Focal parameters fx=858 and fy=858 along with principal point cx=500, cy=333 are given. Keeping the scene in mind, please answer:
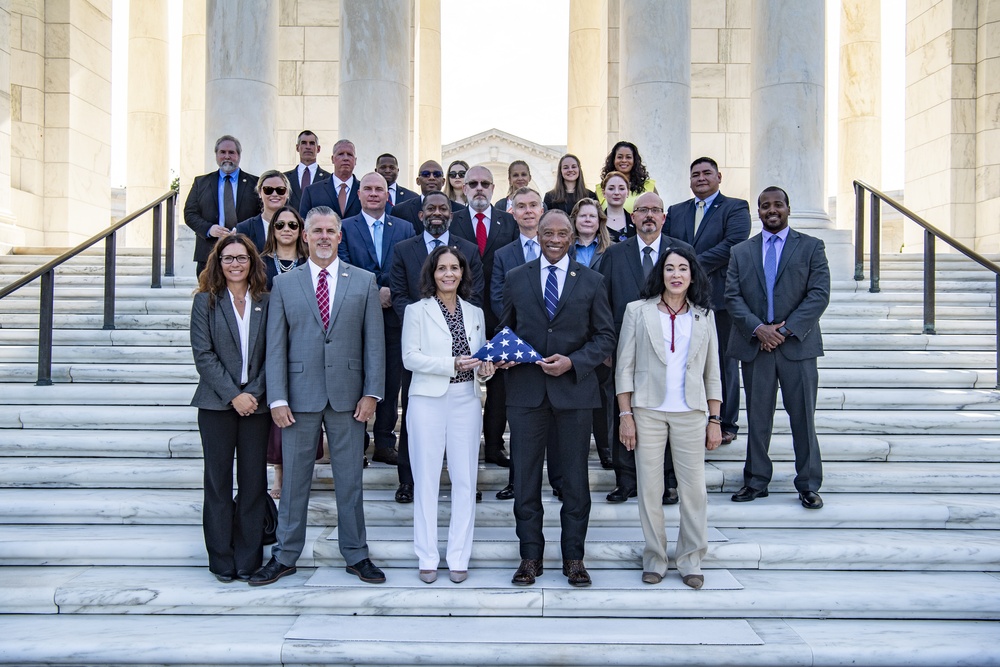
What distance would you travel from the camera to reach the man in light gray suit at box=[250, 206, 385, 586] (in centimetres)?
580

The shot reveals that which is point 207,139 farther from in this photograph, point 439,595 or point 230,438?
point 439,595

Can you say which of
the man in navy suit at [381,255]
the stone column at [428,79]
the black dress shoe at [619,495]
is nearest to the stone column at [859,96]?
the stone column at [428,79]

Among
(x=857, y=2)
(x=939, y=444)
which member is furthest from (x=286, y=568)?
(x=857, y=2)

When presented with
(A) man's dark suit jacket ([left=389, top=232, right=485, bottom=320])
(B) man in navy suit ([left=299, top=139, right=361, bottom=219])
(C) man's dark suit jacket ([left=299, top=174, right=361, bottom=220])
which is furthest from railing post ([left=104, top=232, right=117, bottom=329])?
(A) man's dark suit jacket ([left=389, top=232, right=485, bottom=320])

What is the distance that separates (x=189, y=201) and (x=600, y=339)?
17.3ft

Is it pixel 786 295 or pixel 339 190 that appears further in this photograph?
pixel 339 190

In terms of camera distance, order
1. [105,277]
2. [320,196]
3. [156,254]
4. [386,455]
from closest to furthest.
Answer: [386,455] < [320,196] < [105,277] < [156,254]

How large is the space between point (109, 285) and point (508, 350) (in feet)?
19.8

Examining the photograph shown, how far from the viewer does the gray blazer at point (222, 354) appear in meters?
5.71

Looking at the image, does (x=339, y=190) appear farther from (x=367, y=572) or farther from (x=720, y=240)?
(x=367, y=572)

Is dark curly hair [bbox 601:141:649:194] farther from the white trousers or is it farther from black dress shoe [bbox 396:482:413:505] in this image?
black dress shoe [bbox 396:482:413:505]

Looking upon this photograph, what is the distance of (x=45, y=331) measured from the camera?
27.7 feet

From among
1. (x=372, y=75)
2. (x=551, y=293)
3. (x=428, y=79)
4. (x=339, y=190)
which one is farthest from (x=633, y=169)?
(x=428, y=79)

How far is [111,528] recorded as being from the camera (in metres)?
6.52
